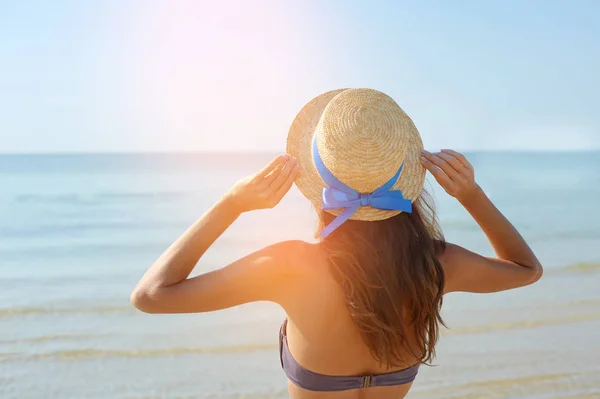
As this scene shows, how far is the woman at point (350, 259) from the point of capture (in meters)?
1.68

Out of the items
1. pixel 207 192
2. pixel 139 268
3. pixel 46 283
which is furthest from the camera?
pixel 207 192

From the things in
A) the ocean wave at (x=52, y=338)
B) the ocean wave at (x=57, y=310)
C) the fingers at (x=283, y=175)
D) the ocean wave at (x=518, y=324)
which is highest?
the fingers at (x=283, y=175)

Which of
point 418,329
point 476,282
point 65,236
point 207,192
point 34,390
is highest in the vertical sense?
point 476,282

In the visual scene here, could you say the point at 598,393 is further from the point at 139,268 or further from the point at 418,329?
the point at 139,268

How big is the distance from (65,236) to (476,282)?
957cm

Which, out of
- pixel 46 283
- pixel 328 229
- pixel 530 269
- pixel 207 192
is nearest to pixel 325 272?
pixel 328 229

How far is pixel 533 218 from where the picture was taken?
41.5 feet

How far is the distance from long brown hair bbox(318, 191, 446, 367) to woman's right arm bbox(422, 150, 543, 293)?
82 millimetres

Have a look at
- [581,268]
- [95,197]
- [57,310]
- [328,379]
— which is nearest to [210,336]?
[57,310]

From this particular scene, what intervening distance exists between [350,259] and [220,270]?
1.28 ft

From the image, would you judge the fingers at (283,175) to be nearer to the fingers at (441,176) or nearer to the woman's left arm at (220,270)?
the woman's left arm at (220,270)

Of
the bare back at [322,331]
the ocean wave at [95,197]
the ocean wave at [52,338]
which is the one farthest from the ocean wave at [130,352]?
the ocean wave at [95,197]

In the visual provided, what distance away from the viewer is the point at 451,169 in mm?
1781

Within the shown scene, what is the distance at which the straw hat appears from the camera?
169cm
